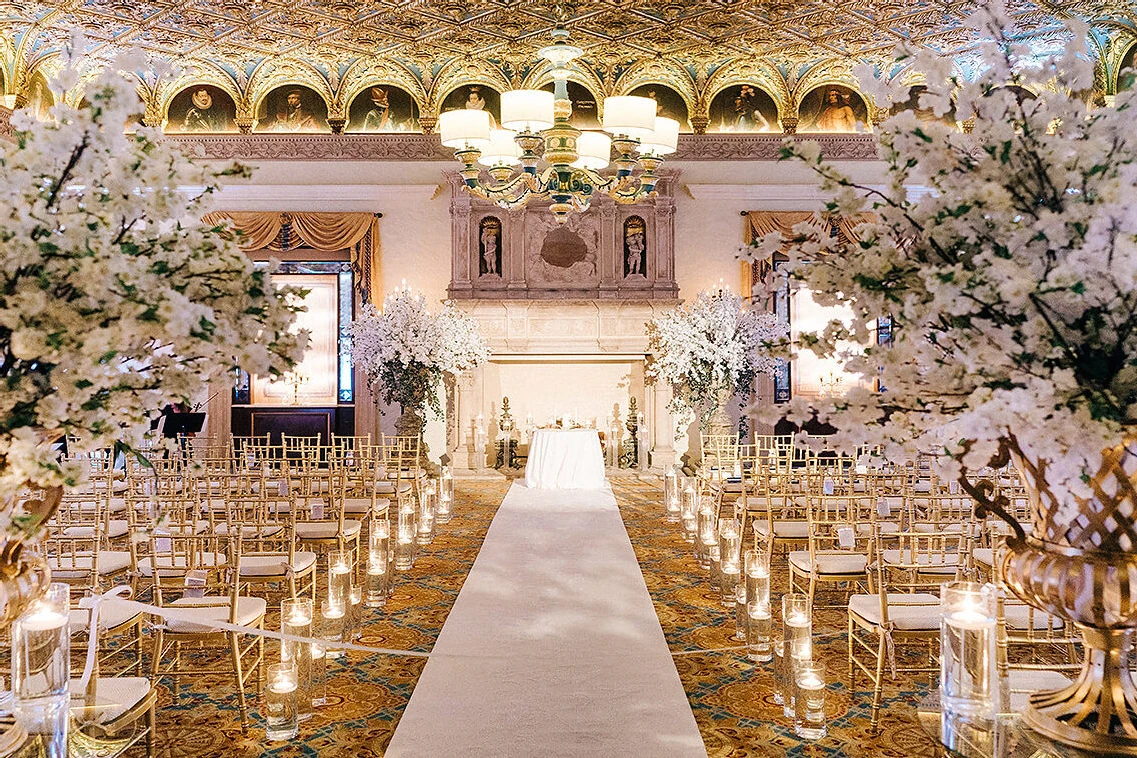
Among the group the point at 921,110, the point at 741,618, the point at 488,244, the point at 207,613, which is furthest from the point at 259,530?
the point at 488,244

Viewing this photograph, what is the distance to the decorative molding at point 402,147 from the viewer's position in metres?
13.2

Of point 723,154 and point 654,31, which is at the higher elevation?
point 654,31

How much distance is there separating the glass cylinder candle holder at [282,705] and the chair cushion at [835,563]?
9.03 ft

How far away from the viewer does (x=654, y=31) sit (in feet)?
37.9

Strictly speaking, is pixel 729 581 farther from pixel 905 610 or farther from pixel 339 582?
pixel 339 582

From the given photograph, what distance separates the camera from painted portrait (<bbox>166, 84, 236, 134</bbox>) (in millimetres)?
13180

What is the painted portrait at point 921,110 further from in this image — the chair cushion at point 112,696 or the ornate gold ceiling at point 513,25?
the chair cushion at point 112,696

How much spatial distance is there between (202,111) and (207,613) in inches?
460

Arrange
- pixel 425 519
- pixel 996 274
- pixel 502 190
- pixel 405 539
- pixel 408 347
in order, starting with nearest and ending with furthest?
pixel 996 274 < pixel 405 539 < pixel 502 190 < pixel 425 519 < pixel 408 347

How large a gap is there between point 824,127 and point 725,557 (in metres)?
10.0

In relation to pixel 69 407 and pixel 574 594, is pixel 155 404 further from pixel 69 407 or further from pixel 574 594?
pixel 574 594

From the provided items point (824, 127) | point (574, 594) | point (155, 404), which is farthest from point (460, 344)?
point (155, 404)

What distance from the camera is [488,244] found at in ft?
42.4

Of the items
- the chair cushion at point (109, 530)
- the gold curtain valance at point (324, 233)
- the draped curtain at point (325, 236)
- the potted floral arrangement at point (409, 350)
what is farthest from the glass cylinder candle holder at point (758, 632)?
the gold curtain valance at point (324, 233)
